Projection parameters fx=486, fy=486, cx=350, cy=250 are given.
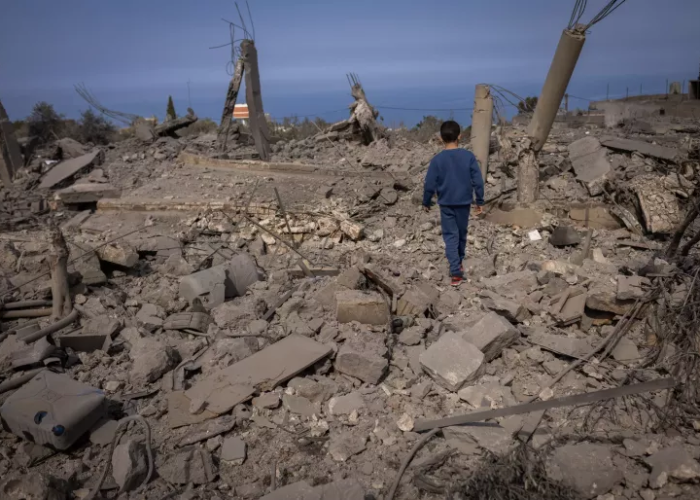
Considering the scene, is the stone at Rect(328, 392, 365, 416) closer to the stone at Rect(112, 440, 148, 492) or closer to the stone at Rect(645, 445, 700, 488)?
the stone at Rect(112, 440, 148, 492)

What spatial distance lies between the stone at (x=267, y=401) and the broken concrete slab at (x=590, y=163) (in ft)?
17.8

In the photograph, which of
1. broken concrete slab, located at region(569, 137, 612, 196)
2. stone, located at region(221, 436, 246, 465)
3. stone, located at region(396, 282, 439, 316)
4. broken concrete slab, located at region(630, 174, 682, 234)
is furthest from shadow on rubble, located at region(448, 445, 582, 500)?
broken concrete slab, located at region(569, 137, 612, 196)

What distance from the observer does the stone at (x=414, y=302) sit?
14.9 feet

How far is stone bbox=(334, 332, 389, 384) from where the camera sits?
3.73 m

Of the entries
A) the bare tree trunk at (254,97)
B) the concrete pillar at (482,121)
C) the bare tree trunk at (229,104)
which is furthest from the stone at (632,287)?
the bare tree trunk at (229,104)

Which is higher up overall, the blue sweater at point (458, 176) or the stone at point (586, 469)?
the blue sweater at point (458, 176)

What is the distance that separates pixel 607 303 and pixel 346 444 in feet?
8.09

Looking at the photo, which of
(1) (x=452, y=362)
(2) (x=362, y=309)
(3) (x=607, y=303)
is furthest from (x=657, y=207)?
(2) (x=362, y=309)

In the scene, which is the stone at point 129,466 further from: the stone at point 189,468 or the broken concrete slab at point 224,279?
the broken concrete slab at point 224,279

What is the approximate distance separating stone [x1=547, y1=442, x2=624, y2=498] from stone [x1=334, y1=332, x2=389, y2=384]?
135cm

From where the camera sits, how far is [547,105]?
6.48 m

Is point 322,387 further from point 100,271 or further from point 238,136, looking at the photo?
point 238,136

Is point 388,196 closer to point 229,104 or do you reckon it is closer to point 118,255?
point 118,255

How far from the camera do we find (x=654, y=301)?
3.83m
